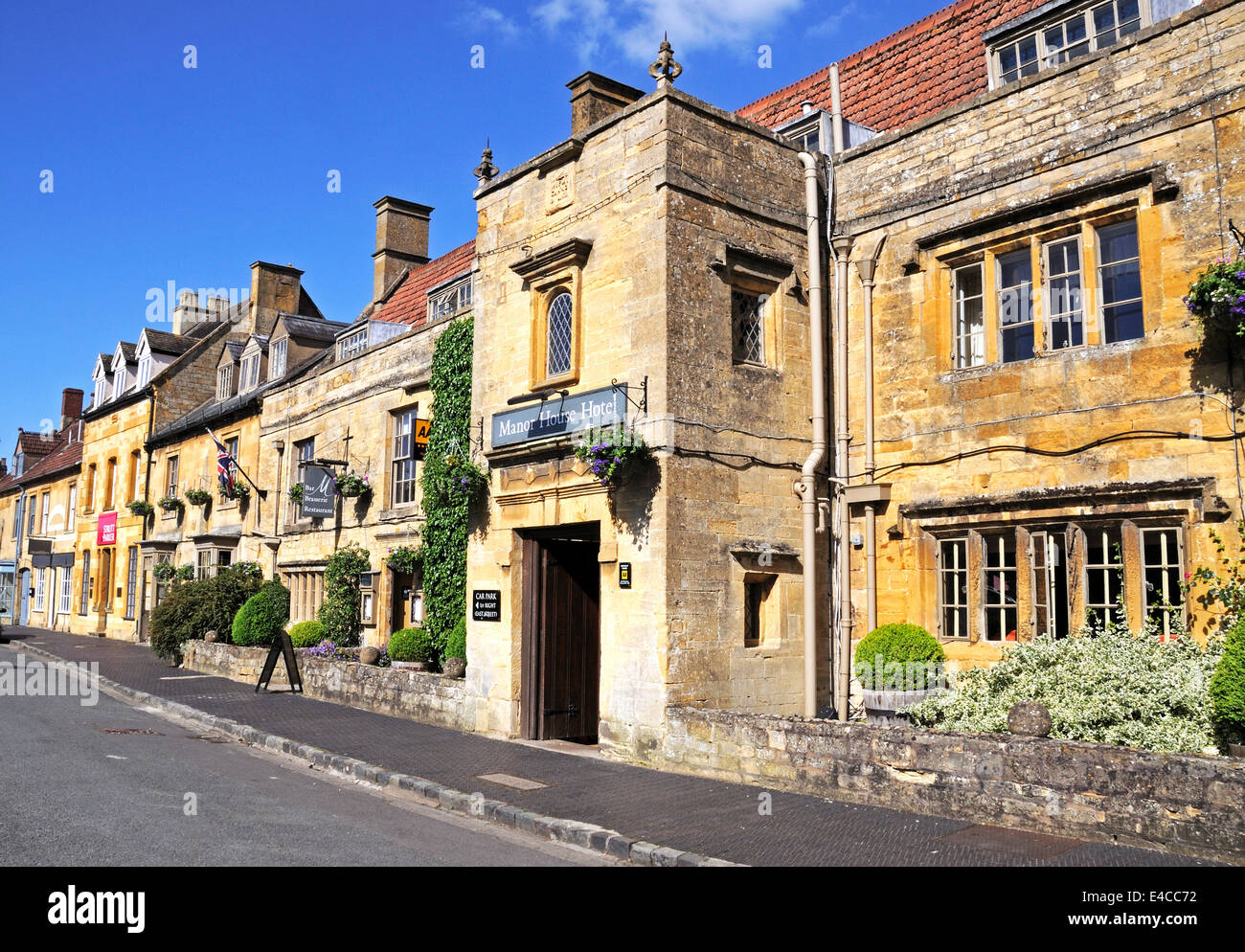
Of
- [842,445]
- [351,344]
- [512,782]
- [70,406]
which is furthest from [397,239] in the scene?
[70,406]

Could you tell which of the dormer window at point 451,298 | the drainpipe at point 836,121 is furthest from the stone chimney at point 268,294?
the drainpipe at point 836,121

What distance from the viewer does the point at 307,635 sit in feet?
66.8

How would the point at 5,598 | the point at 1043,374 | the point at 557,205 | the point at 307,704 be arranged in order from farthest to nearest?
the point at 5,598
the point at 307,704
the point at 557,205
the point at 1043,374

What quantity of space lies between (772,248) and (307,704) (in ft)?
34.8

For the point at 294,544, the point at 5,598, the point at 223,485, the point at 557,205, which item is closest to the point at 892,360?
the point at 557,205

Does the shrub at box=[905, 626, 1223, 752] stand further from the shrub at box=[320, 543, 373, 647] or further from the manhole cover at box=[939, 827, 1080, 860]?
the shrub at box=[320, 543, 373, 647]

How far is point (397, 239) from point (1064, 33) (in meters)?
20.1

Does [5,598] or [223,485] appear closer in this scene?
[223,485]

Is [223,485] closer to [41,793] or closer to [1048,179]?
[41,793]

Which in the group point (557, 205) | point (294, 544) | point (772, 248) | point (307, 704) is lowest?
point (307, 704)

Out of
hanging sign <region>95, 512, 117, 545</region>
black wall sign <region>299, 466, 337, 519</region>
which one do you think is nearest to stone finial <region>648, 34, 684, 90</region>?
black wall sign <region>299, 466, 337, 519</region>

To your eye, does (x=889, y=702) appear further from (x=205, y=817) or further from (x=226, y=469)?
(x=226, y=469)

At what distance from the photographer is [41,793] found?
8.54m

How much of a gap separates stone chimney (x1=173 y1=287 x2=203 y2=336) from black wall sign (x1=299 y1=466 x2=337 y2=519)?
23.4 m
